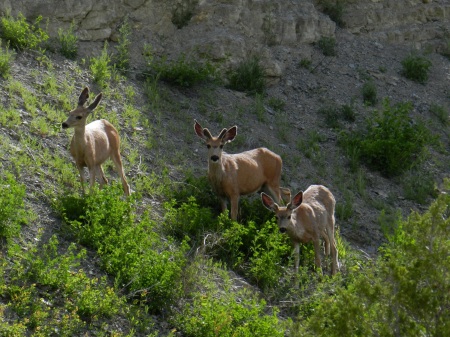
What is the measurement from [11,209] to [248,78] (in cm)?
976

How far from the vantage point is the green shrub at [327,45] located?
74.9 ft

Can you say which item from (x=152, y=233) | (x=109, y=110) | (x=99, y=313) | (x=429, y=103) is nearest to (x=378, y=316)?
(x=99, y=313)

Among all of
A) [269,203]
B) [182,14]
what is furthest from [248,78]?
[269,203]

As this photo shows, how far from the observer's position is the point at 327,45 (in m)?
22.9

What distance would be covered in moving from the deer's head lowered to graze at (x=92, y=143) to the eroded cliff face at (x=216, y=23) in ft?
16.5

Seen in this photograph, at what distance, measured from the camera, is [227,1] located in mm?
21609

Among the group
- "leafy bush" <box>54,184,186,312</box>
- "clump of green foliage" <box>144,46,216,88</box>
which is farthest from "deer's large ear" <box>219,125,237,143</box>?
"clump of green foliage" <box>144,46,216,88</box>

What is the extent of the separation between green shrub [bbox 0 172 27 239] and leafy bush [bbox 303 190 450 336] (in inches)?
172

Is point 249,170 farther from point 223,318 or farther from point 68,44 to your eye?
point 68,44

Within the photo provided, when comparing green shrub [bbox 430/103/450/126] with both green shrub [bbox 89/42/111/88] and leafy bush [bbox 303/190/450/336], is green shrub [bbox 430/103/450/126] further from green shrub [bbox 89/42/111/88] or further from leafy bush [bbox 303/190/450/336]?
leafy bush [bbox 303/190/450/336]

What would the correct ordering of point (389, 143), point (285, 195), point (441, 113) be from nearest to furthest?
point (285, 195)
point (389, 143)
point (441, 113)

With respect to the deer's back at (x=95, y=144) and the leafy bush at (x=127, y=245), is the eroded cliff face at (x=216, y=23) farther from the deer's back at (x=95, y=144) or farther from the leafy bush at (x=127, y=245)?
the leafy bush at (x=127, y=245)

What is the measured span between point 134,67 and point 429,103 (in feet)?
25.7

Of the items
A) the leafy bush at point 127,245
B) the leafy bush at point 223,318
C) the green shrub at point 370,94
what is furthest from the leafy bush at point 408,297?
the green shrub at point 370,94
